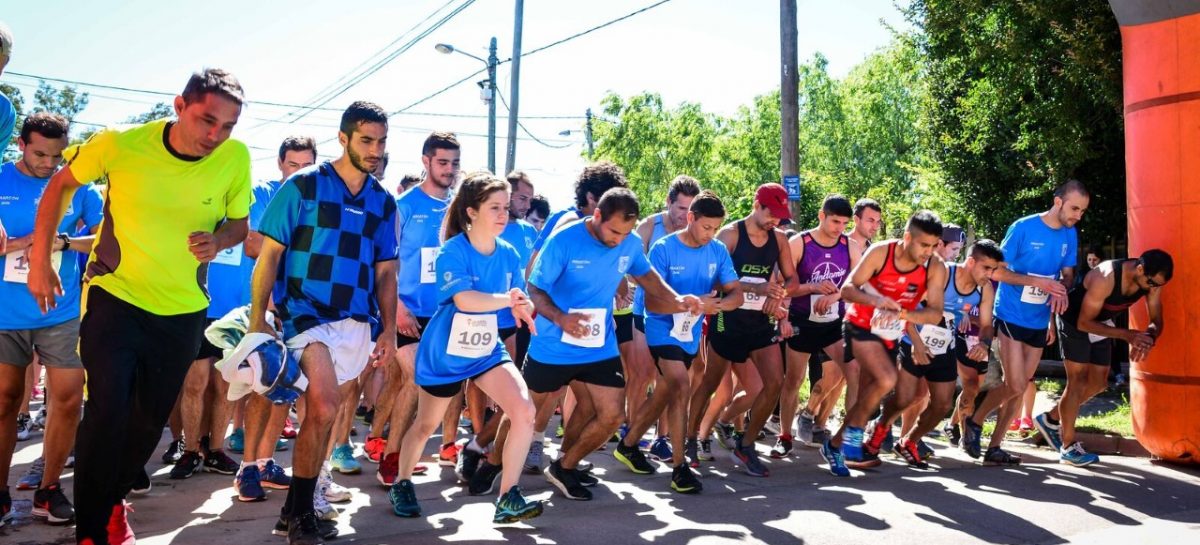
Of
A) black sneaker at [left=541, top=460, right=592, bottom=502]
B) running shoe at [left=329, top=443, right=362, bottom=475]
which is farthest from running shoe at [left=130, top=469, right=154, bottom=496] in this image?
black sneaker at [left=541, top=460, right=592, bottom=502]

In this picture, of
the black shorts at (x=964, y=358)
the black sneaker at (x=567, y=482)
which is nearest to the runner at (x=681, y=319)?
the black sneaker at (x=567, y=482)

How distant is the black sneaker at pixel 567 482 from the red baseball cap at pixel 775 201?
2596 mm

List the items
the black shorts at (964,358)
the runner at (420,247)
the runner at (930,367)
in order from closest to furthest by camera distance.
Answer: the runner at (420,247) < the runner at (930,367) < the black shorts at (964,358)

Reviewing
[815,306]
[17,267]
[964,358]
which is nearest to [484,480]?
[17,267]

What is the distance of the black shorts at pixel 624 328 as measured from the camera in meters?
8.16

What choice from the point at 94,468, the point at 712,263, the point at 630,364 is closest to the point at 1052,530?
the point at 712,263

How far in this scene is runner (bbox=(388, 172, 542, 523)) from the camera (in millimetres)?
5336

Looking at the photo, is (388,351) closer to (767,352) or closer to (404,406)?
(404,406)

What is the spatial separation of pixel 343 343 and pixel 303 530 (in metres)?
0.88

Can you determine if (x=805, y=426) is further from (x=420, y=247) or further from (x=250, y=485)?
(x=250, y=485)

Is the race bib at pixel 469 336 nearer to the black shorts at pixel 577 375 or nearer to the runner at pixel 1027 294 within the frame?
the black shorts at pixel 577 375

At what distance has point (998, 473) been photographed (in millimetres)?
7781

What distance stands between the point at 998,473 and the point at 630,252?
11.5 feet

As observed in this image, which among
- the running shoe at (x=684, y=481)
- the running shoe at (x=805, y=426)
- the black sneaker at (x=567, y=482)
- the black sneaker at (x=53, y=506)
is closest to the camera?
the black sneaker at (x=53, y=506)
